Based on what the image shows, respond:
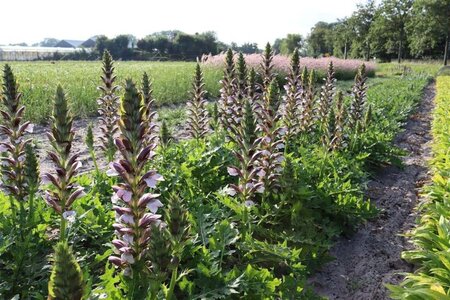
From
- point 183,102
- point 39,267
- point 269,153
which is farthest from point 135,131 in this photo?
point 183,102

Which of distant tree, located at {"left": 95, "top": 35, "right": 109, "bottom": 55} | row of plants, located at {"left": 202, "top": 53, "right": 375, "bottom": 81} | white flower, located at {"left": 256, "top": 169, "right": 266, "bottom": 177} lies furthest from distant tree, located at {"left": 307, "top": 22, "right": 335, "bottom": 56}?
white flower, located at {"left": 256, "top": 169, "right": 266, "bottom": 177}

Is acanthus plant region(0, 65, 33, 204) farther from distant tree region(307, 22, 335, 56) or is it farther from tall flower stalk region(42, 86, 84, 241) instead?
distant tree region(307, 22, 335, 56)

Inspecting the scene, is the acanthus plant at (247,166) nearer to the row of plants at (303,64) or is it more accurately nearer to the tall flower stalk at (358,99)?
the tall flower stalk at (358,99)

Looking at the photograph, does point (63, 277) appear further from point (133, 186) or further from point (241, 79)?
point (241, 79)

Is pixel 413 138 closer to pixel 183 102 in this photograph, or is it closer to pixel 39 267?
pixel 183 102

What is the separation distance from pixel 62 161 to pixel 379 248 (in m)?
3.70

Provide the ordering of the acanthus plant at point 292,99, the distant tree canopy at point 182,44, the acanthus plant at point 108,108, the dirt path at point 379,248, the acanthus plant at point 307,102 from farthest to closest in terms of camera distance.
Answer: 1. the distant tree canopy at point 182,44
2. the acanthus plant at point 307,102
3. the acanthus plant at point 292,99
4. the acanthus plant at point 108,108
5. the dirt path at point 379,248

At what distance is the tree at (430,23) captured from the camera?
46.4 meters

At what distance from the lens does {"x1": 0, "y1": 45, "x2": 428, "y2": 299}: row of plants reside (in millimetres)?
2305

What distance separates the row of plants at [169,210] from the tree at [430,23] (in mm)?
48884

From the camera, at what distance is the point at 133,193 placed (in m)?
2.37

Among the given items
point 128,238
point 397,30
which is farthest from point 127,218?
point 397,30

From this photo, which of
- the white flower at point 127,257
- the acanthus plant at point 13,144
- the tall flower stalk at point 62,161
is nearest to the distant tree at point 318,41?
the acanthus plant at point 13,144

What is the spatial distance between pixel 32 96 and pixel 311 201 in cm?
943
